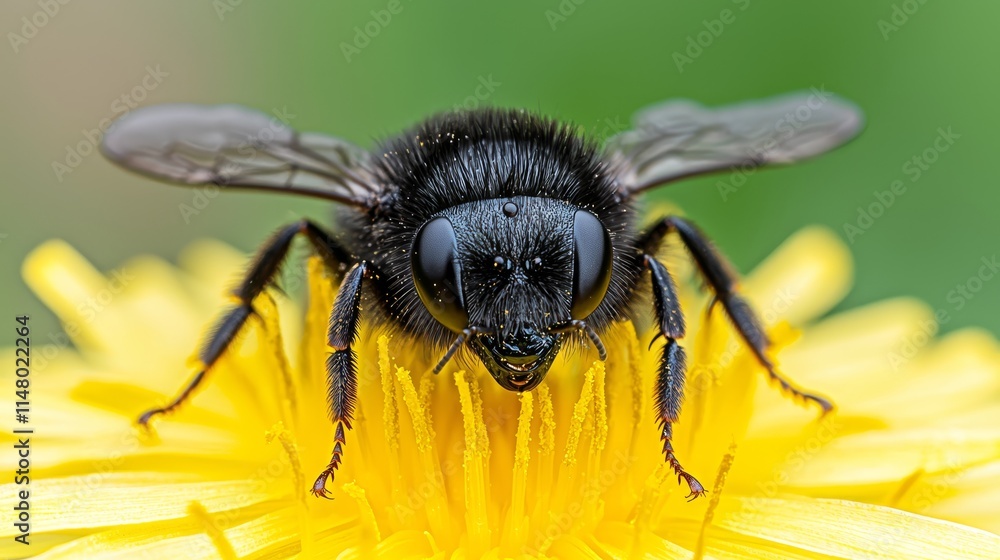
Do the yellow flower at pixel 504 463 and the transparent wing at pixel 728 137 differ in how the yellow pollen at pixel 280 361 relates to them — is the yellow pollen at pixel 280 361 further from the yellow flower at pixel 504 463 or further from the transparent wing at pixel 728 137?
the transparent wing at pixel 728 137

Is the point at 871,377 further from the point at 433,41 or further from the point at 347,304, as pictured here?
the point at 433,41

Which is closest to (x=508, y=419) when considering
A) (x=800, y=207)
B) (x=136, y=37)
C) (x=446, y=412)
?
(x=446, y=412)

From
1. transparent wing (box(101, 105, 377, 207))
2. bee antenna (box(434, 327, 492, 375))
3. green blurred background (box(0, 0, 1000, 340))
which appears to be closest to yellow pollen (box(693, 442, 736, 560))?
bee antenna (box(434, 327, 492, 375))

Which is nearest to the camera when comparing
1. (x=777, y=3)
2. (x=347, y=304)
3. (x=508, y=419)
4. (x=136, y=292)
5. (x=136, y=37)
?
(x=347, y=304)

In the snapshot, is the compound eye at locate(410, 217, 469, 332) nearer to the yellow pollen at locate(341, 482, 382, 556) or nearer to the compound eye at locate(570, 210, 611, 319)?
the compound eye at locate(570, 210, 611, 319)

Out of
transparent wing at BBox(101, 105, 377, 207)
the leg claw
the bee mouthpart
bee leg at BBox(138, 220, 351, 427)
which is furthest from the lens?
bee leg at BBox(138, 220, 351, 427)

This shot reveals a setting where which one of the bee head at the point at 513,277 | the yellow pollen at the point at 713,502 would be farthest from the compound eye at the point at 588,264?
the yellow pollen at the point at 713,502
